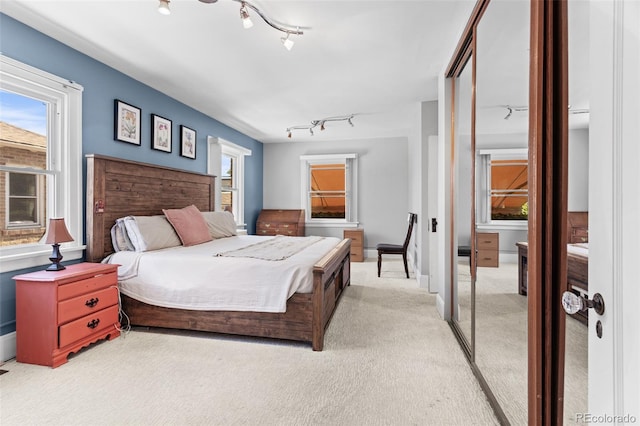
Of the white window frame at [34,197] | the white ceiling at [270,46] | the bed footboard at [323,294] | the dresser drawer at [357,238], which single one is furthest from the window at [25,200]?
the dresser drawer at [357,238]

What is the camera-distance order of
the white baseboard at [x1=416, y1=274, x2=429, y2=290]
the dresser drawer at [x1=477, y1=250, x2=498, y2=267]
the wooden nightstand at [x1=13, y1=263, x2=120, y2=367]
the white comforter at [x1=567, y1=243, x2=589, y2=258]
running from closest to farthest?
the white comforter at [x1=567, y1=243, x2=589, y2=258]
the dresser drawer at [x1=477, y1=250, x2=498, y2=267]
the wooden nightstand at [x1=13, y1=263, x2=120, y2=367]
the white baseboard at [x1=416, y1=274, x2=429, y2=290]

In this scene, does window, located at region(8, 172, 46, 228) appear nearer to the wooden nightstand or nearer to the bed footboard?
the wooden nightstand

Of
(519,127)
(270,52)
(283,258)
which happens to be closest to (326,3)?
(270,52)

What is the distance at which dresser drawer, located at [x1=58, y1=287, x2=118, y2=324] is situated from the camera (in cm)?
225

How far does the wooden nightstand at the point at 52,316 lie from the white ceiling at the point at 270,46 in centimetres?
191

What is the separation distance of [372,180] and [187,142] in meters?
3.72

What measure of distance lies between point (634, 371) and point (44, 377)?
2908 mm

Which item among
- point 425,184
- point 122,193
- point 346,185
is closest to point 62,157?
point 122,193

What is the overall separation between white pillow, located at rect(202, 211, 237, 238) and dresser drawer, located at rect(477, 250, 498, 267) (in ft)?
10.6

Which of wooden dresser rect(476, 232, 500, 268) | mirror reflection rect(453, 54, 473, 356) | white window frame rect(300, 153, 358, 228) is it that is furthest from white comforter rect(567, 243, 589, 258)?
white window frame rect(300, 153, 358, 228)

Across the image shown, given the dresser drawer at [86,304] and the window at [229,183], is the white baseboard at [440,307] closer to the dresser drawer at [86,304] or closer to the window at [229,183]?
the dresser drawer at [86,304]

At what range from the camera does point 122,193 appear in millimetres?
3188

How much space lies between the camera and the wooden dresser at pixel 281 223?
21.4 ft

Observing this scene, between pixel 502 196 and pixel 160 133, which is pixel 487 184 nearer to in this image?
pixel 502 196
